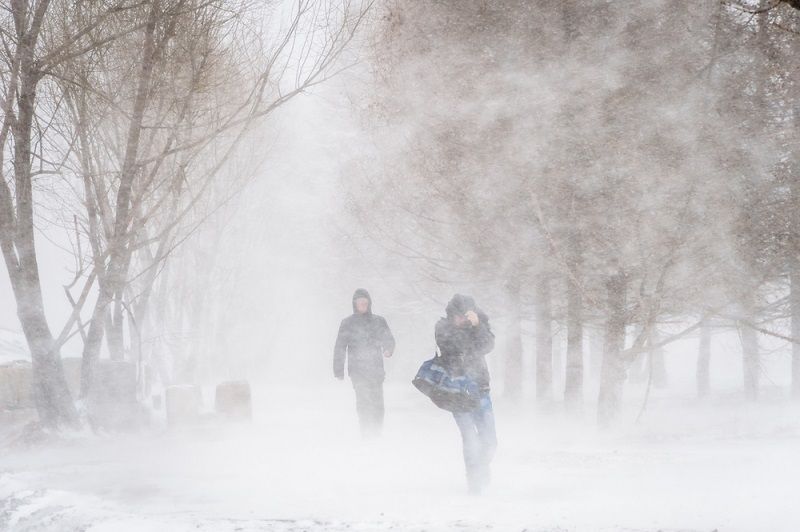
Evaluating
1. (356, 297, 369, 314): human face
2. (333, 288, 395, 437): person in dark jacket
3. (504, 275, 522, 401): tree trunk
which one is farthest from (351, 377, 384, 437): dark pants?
(504, 275, 522, 401): tree trunk

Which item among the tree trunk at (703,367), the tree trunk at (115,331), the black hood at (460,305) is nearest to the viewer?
the black hood at (460,305)

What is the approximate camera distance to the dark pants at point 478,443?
263 inches

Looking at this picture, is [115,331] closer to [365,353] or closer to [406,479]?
[365,353]

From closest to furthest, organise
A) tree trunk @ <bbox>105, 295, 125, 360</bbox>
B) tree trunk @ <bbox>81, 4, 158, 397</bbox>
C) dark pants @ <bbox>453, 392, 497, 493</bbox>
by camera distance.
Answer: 1. dark pants @ <bbox>453, 392, 497, 493</bbox>
2. tree trunk @ <bbox>81, 4, 158, 397</bbox>
3. tree trunk @ <bbox>105, 295, 125, 360</bbox>

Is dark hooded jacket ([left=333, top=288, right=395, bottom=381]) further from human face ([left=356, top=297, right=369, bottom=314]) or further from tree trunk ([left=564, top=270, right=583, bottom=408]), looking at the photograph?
tree trunk ([left=564, top=270, right=583, bottom=408])

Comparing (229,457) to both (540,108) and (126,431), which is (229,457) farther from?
(540,108)

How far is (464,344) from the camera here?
691cm

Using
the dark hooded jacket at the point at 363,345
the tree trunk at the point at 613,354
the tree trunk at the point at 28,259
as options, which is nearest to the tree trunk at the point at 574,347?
the tree trunk at the point at 613,354

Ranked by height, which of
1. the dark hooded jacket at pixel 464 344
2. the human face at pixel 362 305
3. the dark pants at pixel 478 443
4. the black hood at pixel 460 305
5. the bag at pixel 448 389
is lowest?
the dark pants at pixel 478 443

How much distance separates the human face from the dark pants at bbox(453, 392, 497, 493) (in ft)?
11.2

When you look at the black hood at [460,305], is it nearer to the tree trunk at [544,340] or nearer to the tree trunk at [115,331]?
the tree trunk at [544,340]

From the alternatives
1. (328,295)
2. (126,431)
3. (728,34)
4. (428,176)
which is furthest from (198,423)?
(328,295)

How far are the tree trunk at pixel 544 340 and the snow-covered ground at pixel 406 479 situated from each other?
1779mm

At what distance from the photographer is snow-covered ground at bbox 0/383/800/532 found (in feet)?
18.3
